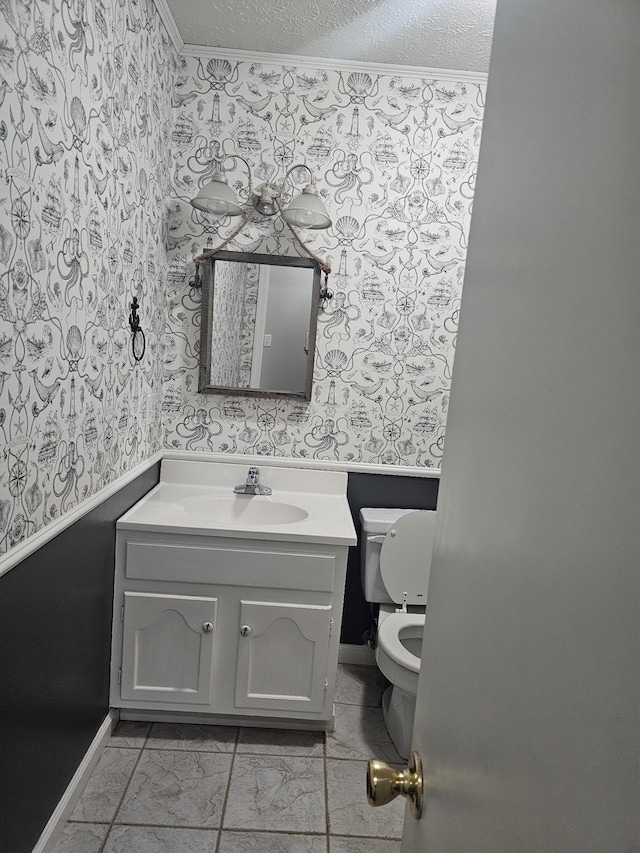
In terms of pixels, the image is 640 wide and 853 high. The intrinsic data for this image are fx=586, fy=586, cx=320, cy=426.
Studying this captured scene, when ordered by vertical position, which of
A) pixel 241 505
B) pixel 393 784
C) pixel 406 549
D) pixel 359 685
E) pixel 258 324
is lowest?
pixel 359 685

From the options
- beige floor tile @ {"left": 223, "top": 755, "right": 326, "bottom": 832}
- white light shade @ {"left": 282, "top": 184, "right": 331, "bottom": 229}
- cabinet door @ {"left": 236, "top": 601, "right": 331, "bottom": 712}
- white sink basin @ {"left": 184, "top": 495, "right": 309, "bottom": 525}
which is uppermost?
white light shade @ {"left": 282, "top": 184, "right": 331, "bottom": 229}

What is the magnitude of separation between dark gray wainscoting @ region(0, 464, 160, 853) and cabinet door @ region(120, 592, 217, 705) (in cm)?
9

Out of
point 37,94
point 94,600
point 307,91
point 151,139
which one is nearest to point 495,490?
point 37,94

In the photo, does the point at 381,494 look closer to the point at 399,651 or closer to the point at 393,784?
the point at 399,651

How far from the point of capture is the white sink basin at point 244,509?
241cm

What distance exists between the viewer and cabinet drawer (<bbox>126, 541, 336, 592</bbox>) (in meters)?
2.06

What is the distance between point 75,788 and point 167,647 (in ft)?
1.60

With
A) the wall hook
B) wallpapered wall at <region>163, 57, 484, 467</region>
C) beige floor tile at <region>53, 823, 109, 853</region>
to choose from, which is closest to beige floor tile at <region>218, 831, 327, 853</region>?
beige floor tile at <region>53, 823, 109, 853</region>

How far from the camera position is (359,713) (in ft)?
7.74

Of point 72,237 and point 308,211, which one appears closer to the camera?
point 72,237

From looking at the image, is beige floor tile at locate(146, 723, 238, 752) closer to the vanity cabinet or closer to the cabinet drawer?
the vanity cabinet

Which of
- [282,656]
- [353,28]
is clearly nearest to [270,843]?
[282,656]

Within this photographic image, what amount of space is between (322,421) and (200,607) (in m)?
0.98

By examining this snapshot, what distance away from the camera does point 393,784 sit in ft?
2.29
